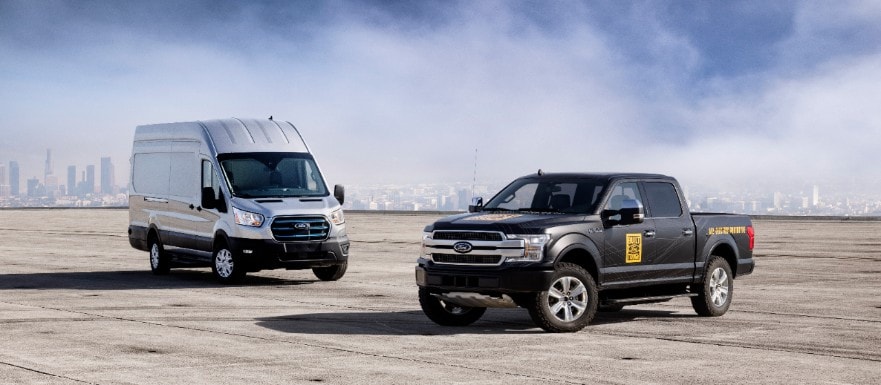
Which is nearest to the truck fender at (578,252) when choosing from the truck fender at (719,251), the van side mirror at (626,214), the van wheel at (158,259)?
the van side mirror at (626,214)

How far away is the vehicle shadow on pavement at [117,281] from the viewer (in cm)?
2000

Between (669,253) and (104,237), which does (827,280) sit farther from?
(104,237)

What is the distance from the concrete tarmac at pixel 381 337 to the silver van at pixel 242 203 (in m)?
0.53

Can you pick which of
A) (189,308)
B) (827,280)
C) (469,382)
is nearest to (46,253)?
(189,308)

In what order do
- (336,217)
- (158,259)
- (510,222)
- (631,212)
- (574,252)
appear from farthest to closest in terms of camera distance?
(158,259) < (336,217) < (631,212) < (574,252) < (510,222)

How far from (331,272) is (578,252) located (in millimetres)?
8539

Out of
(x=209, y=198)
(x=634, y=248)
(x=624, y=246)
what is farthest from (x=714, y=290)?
(x=209, y=198)

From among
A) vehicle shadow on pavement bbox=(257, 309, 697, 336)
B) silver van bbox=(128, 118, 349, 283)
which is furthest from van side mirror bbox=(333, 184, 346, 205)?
vehicle shadow on pavement bbox=(257, 309, 697, 336)

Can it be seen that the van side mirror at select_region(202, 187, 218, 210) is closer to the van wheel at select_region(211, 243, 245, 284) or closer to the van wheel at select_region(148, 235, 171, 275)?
the van wheel at select_region(211, 243, 245, 284)

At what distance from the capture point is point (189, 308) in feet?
52.4

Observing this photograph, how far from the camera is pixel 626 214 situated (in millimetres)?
13688

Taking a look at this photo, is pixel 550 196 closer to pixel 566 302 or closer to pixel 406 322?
pixel 566 302

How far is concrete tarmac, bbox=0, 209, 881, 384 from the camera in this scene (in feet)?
33.3

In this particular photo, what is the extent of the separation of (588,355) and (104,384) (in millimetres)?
4351
